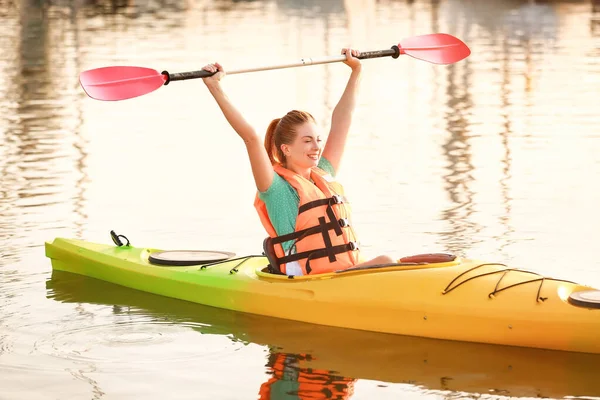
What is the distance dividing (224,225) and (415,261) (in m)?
2.25

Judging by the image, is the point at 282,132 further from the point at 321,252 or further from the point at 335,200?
the point at 321,252

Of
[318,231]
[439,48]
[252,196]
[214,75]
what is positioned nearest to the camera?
[214,75]

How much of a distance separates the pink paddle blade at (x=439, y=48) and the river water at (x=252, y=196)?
104 centimetres

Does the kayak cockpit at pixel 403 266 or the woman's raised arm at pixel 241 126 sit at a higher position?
the woman's raised arm at pixel 241 126

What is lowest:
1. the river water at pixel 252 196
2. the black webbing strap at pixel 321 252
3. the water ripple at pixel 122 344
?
Result: the river water at pixel 252 196

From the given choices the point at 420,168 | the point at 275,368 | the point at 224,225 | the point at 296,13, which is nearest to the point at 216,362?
the point at 275,368

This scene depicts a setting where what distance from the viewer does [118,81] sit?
6.51 meters

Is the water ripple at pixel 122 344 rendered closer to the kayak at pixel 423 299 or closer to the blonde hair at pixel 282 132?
the kayak at pixel 423 299

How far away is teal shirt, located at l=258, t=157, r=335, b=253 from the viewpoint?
614cm

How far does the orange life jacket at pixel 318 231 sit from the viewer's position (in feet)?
20.1

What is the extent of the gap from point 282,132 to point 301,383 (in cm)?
136

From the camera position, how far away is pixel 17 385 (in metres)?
5.31

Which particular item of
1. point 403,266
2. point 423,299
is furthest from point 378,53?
point 423,299

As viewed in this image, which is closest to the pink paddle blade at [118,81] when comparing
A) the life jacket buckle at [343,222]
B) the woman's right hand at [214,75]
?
the woman's right hand at [214,75]
